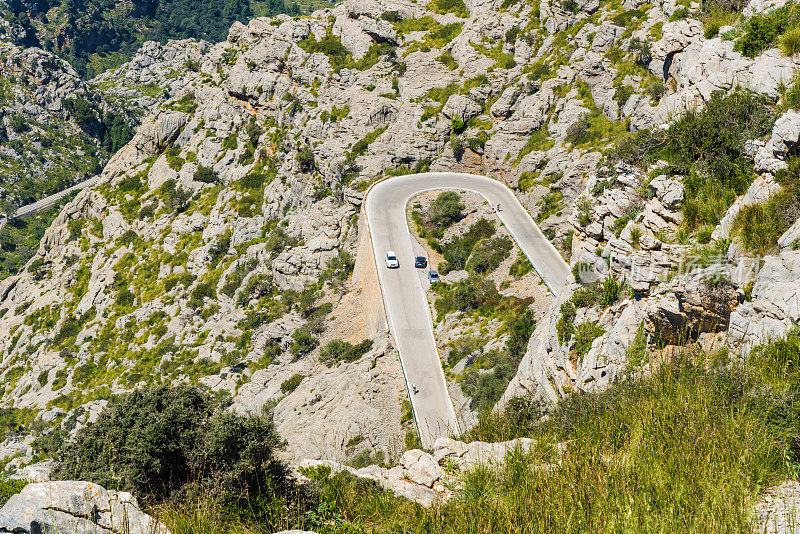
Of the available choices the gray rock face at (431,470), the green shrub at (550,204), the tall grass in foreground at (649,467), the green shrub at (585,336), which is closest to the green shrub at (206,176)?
the green shrub at (550,204)

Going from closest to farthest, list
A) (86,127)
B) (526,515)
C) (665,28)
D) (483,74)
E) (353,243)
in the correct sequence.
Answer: (526,515) < (665,28) < (353,243) < (483,74) < (86,127)

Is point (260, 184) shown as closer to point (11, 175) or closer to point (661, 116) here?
point (661, 116)

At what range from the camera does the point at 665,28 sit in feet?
118

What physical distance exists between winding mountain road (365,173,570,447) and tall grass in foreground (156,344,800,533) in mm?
19197

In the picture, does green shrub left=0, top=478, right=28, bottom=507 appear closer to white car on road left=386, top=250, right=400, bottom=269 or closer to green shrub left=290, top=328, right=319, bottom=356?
green shrub left=290, top=328, right=319, bottom=356

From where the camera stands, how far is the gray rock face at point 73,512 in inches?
244

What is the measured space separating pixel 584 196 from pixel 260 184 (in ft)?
185

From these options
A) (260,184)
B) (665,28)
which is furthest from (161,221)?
(665,28)

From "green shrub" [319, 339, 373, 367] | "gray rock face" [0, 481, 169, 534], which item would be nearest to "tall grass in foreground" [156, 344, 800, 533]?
"gray rock face" [0, 481, 169, 534]

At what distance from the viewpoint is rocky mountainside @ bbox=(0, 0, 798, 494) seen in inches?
682

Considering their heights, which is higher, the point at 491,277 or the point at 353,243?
the point at 353,243

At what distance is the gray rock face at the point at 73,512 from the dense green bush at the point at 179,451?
7.34 feet

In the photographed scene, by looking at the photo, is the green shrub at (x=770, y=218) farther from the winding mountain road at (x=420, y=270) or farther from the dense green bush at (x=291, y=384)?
the dense green bush at (x=291, y=384)

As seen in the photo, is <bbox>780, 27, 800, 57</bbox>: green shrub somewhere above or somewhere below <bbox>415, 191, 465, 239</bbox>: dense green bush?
above
